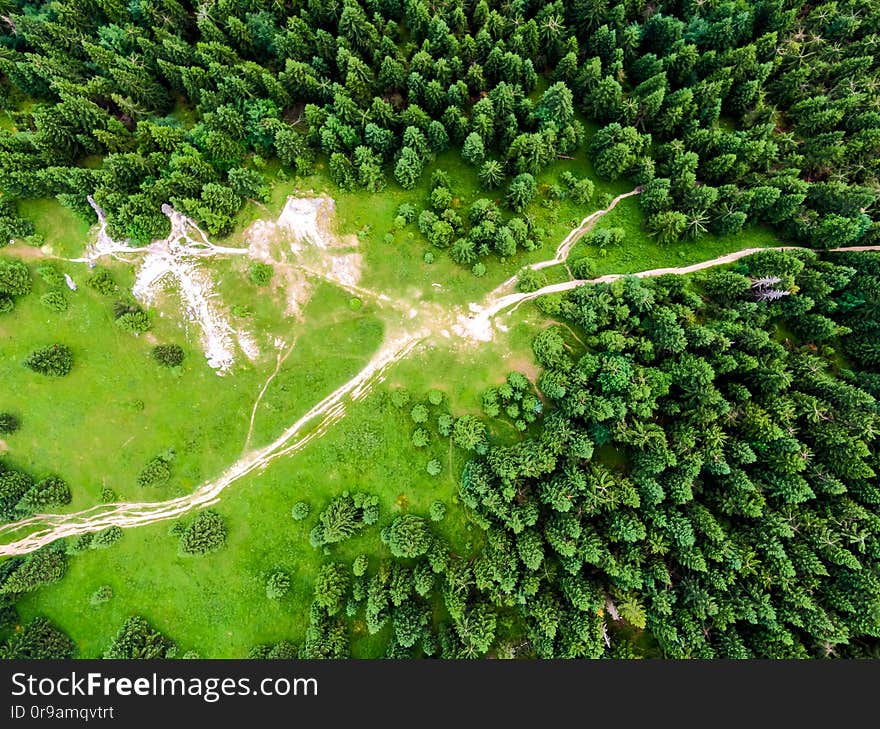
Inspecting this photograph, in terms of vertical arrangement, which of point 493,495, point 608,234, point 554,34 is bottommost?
point 493,495

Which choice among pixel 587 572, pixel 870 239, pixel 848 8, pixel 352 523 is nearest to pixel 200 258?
pixel 352 523

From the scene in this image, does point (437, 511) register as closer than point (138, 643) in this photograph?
Yes

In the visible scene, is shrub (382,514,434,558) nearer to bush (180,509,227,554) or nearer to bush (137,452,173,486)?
bush (180,509,227,554)

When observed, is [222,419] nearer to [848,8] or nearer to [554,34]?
[554,34]

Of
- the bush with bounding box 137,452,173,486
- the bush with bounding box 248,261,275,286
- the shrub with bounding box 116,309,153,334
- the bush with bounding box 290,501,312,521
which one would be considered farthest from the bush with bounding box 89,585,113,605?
the bush with bounding box 248,261,275,286

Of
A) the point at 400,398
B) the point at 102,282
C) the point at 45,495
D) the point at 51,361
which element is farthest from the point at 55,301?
the point at 400,398

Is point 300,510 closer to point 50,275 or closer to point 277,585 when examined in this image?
point 277,585
